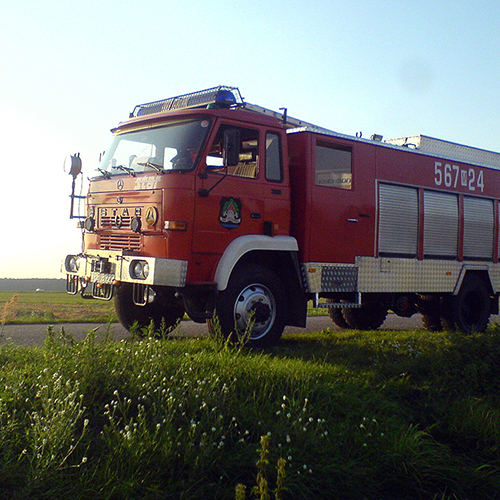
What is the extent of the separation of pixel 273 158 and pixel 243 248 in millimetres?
1407

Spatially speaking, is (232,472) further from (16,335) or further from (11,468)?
(16,335)

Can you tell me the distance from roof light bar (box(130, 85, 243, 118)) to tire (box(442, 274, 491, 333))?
18.0 ft

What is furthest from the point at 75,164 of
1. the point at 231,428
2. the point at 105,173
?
the point at 231,428

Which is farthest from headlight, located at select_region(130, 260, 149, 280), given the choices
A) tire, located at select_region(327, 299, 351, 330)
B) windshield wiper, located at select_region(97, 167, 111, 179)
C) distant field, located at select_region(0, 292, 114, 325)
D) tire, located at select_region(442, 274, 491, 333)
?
tire, located at select_region(442, 274, 491, 333)

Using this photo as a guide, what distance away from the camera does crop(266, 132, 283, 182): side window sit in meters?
8.48

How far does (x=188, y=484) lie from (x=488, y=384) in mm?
3734

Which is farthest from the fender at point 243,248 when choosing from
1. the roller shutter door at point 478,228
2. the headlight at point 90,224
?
the roller shutter door at point 478,228

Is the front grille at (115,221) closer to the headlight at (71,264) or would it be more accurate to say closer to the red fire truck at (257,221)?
the red fire truck at (257,221)

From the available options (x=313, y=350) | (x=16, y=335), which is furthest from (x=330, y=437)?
(x=16, y=335)

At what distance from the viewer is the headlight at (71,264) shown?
336 inches

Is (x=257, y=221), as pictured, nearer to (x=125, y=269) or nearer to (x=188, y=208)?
(x=188, y=208)

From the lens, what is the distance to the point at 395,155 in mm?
10289

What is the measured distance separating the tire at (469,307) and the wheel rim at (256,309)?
4331 mm

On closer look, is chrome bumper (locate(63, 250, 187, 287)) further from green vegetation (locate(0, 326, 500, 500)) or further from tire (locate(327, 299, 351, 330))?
tire (locate(327, 299, 351, 330))
